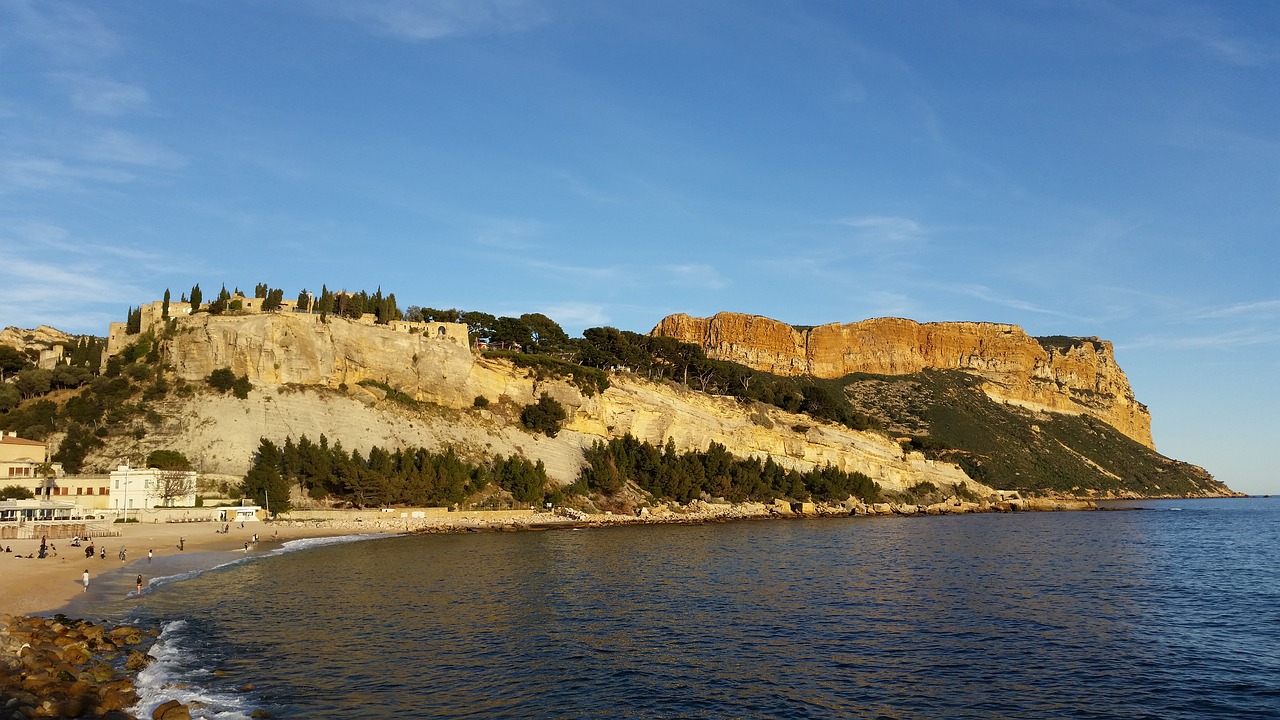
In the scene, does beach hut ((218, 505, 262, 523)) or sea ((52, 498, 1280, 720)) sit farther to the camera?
beach hut ((218, 505, 262, 523))

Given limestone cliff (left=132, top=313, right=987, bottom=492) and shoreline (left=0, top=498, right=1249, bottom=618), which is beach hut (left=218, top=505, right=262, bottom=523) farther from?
limestone cliff (left=132, top=313, right=987, bottom=492)

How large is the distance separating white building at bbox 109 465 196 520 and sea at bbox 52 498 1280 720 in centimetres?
2084

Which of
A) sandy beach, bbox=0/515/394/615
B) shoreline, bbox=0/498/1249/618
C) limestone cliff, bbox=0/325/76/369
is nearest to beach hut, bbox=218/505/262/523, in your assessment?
shoreline, bbox=0/498/1249/618

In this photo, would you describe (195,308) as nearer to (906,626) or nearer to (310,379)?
(310,379)

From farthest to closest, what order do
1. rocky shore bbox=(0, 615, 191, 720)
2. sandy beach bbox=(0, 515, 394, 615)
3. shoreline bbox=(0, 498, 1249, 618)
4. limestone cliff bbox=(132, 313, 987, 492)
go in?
1. limestone cliff bbox=(132, 313, 987, 492)
2. shoreline bbox=(0, 498, 1249, 618)
3. sandy beach bbox=(0, 515, 394, 615)
4. rocky shore bbox=(0, 615, 191, 720)

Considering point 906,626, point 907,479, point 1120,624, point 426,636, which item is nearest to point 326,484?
point 426,636

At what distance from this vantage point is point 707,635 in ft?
93.0

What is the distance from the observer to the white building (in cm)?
6438

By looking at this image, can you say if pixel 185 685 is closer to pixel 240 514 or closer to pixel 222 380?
pixel 240 514

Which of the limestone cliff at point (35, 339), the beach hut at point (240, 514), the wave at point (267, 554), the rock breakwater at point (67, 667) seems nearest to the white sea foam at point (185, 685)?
the rock breakwater at point (67, 667)

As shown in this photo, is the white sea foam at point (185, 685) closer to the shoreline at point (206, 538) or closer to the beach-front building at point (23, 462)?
the shoreline at point (206, 538)

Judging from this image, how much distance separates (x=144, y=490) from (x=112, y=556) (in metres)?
22.4

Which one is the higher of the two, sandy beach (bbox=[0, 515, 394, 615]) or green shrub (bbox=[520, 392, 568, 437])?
green shrub (bbox=[520, 392, 568, 437])

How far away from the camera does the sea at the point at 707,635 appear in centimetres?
2034
